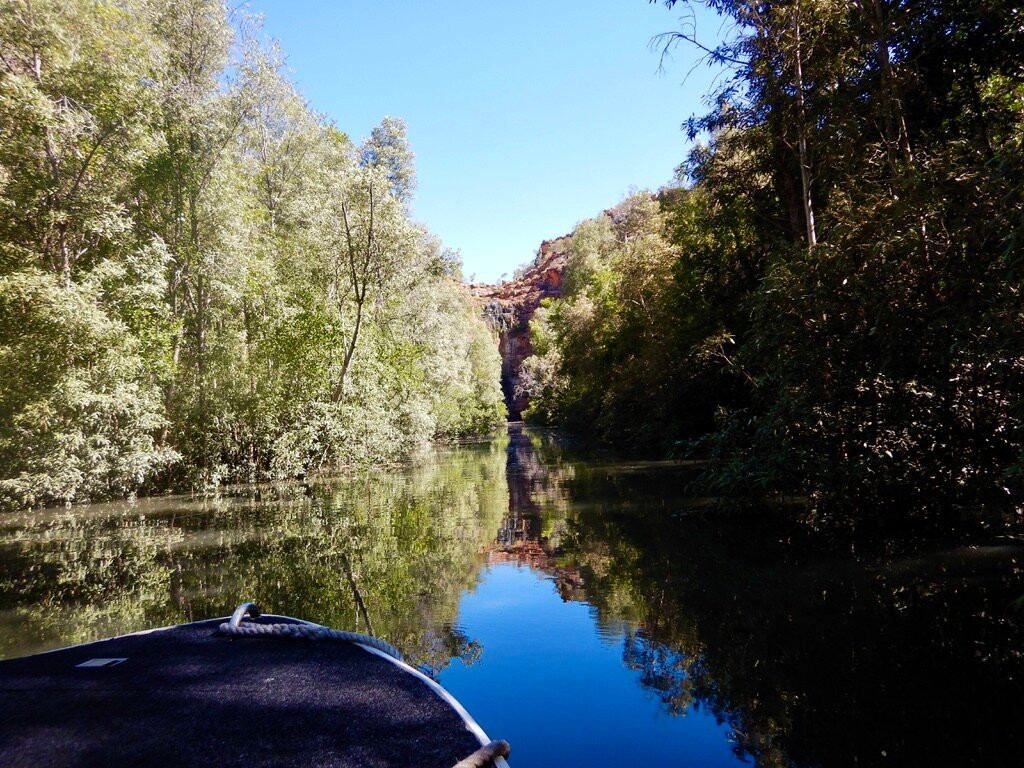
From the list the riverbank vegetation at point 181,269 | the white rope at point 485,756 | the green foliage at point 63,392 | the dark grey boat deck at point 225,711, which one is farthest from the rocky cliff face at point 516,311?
the white rope at point 485,756

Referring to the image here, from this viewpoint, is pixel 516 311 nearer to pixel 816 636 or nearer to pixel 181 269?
pixel 181 269

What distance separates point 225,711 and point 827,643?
12.2 ft

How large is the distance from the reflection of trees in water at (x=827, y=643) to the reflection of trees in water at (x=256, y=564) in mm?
1503

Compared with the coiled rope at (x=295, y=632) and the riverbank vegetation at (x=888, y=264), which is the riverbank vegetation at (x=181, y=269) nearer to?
the coiled rope at (x=295, y=632)


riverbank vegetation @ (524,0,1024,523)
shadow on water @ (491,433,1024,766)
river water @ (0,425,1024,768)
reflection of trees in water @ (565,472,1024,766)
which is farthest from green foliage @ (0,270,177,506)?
riverbank vegetation @ (524,0,1024,523)

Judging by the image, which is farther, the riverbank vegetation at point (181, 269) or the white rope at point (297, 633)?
the riverbank vegetation at point (181, 269)

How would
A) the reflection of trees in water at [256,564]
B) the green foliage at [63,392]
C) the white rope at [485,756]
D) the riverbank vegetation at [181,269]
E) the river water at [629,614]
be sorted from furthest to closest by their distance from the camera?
1. the riverbank vegetation at [181,269]
2. the green foliage at [63,392]
3. the reflection of trees in water at [256,564]
4. the river water at [629,614]
5. the white rope at [485,756]

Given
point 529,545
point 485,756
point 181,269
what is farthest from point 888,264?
point 181,269

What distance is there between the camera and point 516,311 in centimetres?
8388

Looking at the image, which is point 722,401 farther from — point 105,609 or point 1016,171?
point 105,609

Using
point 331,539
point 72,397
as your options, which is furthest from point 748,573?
point 72,397

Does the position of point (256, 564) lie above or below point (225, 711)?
below

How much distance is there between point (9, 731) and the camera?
173 centimetres

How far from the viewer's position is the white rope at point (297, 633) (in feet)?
8.45
